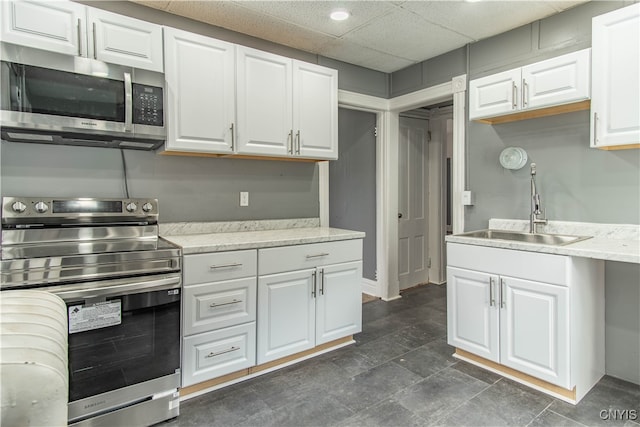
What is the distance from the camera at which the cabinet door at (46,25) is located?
5.90 feet

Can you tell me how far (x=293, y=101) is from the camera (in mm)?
2719

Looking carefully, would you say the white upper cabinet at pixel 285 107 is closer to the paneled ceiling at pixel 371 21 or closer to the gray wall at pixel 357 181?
the paneled ceiling at pixel 371 21

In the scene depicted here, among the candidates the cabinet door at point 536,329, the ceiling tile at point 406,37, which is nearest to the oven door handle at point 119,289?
the cabinet door at point 536,329

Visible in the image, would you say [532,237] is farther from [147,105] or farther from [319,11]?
[147,105]

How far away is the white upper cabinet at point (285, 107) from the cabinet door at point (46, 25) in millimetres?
918

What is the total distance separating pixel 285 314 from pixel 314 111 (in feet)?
5.04

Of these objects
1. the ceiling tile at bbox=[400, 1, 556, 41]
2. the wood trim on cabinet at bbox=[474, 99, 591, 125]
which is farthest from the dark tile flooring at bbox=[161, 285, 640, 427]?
the ceiling tile at bbox=[400, 1, 556, 41]

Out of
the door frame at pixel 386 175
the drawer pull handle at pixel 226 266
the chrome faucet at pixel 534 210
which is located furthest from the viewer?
the door frame at pixel 386 175

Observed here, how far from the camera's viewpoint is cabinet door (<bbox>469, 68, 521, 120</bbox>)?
244 centimetres

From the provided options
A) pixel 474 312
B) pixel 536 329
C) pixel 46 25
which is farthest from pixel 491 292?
pixel 46 25

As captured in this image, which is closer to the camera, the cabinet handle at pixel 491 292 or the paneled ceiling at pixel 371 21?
the cabinet handle at pixel 491 292

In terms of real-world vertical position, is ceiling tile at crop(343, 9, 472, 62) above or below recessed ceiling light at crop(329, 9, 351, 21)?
above

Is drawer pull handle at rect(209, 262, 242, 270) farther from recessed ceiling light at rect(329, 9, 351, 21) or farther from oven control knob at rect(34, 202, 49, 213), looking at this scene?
recessed ceiling light at rect(329, 9, 351, 21)

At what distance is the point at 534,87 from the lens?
235 cm
